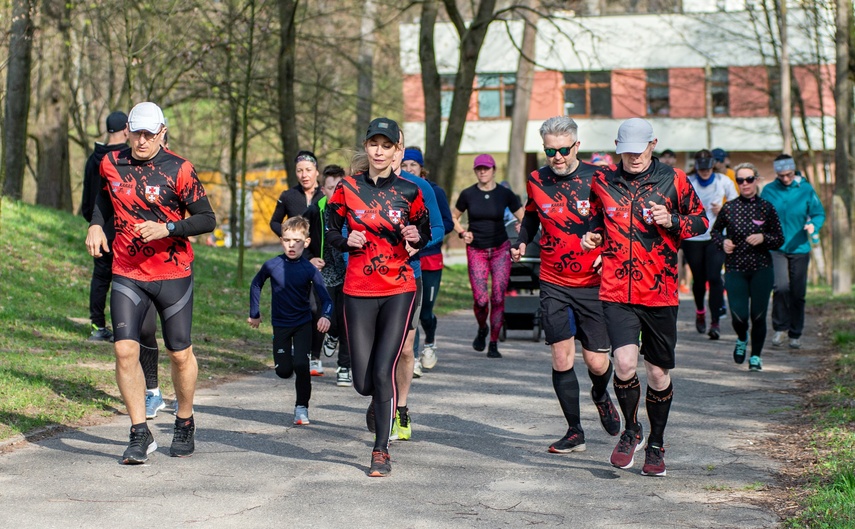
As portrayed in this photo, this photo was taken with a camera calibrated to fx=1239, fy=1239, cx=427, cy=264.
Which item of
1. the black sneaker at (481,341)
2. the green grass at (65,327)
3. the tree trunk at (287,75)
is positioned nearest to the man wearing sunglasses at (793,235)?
the black sneaker at (481,341)

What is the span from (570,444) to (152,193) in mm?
3095

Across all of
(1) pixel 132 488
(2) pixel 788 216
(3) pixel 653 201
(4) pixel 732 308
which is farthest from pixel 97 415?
(2) pixel 788 216

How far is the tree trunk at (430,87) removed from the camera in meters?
24.3

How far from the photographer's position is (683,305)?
66.0ft

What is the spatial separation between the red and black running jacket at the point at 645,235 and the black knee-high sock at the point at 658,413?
56 cm

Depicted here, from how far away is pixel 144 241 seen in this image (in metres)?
7.40

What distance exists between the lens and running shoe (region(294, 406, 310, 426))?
354 inches

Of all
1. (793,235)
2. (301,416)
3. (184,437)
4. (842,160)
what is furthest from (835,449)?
(842,160)

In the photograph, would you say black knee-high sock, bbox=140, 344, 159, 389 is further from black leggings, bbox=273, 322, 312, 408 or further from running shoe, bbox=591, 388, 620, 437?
running shoe, bbox=591, 388, 620, 437

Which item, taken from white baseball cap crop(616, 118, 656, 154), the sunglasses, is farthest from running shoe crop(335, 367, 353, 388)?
white baseball cap crop(616, 118, 656, 154)

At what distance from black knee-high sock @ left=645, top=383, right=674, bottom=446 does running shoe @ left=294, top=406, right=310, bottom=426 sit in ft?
8.91

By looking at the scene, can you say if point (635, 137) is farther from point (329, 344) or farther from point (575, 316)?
point (329, 344)

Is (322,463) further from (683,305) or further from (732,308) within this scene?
(683,305)

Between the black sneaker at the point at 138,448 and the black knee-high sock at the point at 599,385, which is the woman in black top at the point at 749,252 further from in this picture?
the black sneaker at the point at 138,448
